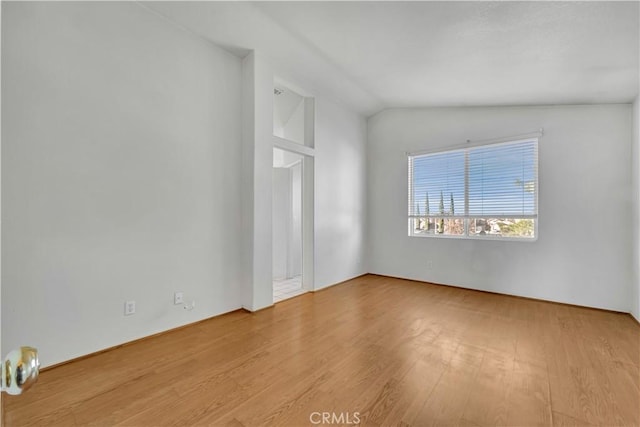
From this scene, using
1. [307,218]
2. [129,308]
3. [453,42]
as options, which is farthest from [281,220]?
[453,42]

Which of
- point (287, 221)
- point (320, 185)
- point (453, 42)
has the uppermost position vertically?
point (453, 42)

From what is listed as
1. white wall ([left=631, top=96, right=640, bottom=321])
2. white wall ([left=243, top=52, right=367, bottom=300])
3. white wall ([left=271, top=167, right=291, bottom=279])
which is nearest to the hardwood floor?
white wall ([left=631, top=96, right=640, bottom=321])

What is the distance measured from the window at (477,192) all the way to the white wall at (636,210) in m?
0.91

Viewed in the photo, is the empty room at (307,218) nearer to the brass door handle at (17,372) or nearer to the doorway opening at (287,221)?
the brass door handle at (17,372)

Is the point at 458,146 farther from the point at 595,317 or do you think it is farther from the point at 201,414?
the point at 201,414

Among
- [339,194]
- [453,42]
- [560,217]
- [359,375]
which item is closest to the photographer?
[359,375]

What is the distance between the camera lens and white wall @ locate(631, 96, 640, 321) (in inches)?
127

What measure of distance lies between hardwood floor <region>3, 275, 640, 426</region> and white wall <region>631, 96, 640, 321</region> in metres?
0.25

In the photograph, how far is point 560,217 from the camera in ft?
12.5

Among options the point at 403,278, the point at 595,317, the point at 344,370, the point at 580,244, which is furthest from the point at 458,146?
the point at 344,370

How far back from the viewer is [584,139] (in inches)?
145

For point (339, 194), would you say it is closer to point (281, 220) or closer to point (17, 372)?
point (281, 220)

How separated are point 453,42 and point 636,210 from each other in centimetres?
282

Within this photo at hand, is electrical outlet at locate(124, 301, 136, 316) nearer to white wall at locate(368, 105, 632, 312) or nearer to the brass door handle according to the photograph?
the brass door handle
